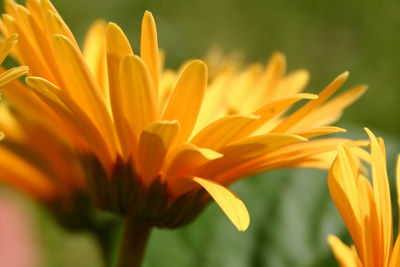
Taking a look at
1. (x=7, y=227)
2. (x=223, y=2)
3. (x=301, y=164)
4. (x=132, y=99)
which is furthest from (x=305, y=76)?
(x=223, y=2)

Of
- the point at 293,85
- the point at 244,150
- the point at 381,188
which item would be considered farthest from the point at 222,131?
the point at 293,85

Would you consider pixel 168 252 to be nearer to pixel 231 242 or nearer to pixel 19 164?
pixel 231 242

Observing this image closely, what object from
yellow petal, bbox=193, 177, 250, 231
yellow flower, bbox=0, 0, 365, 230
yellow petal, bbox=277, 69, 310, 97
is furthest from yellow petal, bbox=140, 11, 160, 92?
yellow petal, bbox=277, 69, 310, 97

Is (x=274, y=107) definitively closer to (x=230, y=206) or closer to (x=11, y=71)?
(x=230, y=206)

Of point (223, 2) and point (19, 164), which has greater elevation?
point (19, 164)

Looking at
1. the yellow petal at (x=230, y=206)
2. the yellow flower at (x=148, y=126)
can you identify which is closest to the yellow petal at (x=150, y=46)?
the yellow flower at (x=148, y=126)

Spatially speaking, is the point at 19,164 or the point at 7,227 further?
the point at 7,227

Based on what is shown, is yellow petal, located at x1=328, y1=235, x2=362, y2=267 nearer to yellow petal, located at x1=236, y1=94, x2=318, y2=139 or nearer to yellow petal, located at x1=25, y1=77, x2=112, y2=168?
yellow petal, located at x1=236, y1=94, x2=318, y2=139
